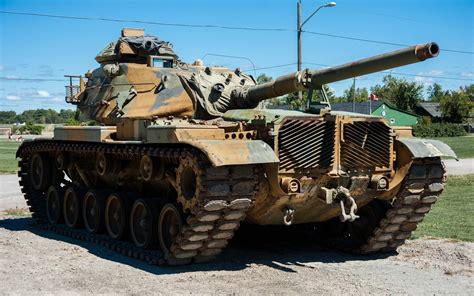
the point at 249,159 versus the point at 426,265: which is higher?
the point at 249,159

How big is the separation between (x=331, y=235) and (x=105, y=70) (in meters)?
5.18

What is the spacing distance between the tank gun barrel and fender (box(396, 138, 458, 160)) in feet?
4.94

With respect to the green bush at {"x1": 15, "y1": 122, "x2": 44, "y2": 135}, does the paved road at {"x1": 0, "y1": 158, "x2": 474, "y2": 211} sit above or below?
below

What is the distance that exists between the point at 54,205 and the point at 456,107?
72.2m

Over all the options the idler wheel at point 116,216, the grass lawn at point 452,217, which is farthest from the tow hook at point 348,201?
the idler wheel at point 116,216

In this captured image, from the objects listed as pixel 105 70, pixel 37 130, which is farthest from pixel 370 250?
pixel 37 130

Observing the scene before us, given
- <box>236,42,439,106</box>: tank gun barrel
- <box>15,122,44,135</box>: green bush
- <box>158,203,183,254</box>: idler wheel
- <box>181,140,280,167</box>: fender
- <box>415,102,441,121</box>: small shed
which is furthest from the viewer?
<box>415,102,441,121</box>: small shed

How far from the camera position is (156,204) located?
38.9 ft

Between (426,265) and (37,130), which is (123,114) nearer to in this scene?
(426,265)

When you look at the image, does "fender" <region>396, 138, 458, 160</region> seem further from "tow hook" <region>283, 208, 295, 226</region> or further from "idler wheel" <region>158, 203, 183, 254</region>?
"idler wheel" <region>158, 203, 183, 254</region>

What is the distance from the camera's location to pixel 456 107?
268 feet

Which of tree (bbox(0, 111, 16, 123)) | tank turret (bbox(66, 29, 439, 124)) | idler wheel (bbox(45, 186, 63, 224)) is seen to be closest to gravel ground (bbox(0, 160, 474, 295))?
idler wheel (bbox(45, 186, 63, 224))

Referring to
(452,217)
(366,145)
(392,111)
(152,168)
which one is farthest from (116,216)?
(392,111)

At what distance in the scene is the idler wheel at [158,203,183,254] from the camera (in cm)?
1115
